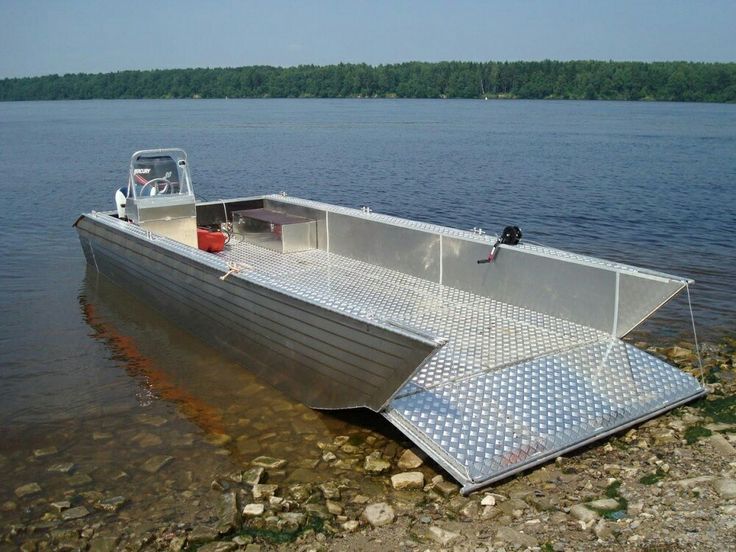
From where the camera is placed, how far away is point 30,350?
7785mm

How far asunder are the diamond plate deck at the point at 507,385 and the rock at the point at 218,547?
1.32m

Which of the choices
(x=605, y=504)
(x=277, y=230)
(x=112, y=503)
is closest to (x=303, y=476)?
(x=112, y=503)

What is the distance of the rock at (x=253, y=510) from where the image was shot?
14.5 feet

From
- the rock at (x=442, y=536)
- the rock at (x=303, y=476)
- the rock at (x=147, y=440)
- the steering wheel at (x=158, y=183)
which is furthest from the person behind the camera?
the steering wheel at (x=158, y=183)

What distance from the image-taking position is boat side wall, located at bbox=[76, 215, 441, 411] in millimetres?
Result: 4812

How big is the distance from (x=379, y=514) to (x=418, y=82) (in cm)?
11726

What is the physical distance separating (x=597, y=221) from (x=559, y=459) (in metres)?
11.5

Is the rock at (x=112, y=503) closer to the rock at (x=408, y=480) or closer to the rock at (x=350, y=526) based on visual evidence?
the rock at (x=350, y=526)

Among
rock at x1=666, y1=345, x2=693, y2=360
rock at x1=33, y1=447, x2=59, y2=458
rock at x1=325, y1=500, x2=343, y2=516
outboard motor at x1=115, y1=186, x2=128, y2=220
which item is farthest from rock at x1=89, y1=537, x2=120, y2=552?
outboard motor at x1=115, y1=186, x2=128, y2=220

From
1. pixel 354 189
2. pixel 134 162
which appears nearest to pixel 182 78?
pixel 354 189

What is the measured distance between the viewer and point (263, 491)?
15.4 ft

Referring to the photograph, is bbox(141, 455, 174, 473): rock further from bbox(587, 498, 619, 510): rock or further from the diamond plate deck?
bbox(587, 498, 619, 510): rock

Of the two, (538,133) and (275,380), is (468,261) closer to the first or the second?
(275,380)

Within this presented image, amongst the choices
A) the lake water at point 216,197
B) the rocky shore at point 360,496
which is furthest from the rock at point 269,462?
the lake water at point 216,197
